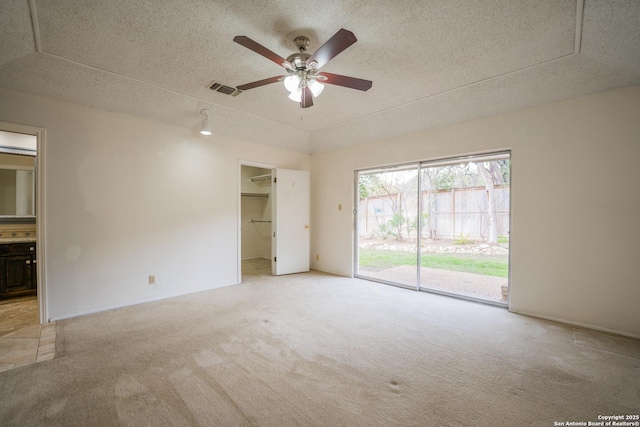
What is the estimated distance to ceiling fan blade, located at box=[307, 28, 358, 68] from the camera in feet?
5.29

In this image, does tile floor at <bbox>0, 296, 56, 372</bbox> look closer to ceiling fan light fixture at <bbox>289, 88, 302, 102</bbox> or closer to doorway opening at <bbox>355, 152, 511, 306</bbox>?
ceiling fan light fixture at <bbox>289, 88, 302, 102</bbox>

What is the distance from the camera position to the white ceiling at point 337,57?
6.31 feet

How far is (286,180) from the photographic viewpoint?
16.8 feet

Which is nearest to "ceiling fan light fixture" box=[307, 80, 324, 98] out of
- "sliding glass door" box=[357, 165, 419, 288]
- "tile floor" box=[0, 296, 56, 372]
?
"sliding glass door" box=[357, 165, 419, 288]

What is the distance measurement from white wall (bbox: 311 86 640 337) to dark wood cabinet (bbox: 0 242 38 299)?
6.45m

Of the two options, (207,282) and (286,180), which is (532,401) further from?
(286,180)

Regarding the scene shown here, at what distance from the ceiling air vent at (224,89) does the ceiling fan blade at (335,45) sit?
5.07ft

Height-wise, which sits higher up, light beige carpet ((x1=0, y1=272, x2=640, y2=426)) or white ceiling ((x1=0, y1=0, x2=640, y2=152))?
white ceiling ((x1=0, y1=0, x2=640, y2=152))

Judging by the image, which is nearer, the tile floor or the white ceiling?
the white ceiling

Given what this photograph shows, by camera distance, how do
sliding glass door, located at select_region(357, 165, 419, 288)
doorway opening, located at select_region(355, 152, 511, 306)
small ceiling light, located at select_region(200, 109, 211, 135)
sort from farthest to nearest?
sliding glass door, located at select_region(357, 165, 419, 288), doorway opening, located at select_region(355, 152, 511, 306), small ceiling light, located at select_region(200, 109, 211, 135)

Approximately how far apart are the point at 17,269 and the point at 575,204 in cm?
736

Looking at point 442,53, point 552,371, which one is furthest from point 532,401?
point 442,53

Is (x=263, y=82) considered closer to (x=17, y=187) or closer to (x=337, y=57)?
(x=337, y=57)

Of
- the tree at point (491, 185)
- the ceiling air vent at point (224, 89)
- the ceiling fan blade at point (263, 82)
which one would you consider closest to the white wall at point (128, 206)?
the ceiling air vent at point (224, 89)
